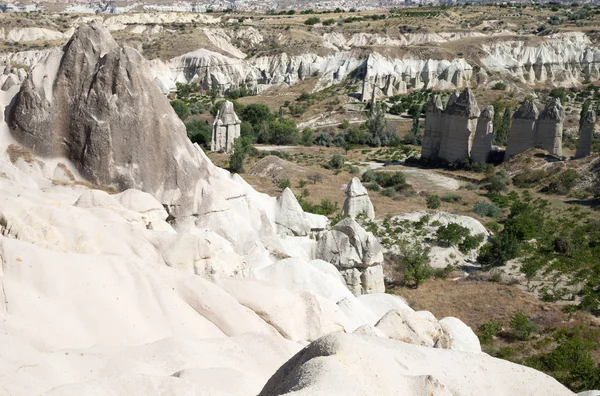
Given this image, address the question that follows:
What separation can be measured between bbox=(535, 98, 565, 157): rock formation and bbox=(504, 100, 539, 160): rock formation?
398 millimetres

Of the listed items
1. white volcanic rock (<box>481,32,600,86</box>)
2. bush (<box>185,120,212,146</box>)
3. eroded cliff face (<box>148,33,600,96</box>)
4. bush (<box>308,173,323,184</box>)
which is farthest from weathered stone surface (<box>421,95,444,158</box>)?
white volcanic rock (<box>481,32,600,86</box>)

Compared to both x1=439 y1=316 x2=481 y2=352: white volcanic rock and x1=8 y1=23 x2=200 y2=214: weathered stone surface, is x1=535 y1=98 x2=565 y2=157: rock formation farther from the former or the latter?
x1=8 y1=23 x2=200 y2=214: weathered stone surface

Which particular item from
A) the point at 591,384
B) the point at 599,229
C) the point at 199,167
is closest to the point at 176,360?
the point at 199,167

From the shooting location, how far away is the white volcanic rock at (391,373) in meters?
5.43

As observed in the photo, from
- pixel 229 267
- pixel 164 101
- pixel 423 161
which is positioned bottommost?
pixel 423 161

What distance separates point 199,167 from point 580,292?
572 inches

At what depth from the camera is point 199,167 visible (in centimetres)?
1650

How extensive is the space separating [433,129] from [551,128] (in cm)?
826

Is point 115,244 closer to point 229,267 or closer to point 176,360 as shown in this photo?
point 229,267

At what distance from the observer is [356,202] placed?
27922mm

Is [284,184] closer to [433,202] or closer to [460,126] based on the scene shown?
[433,202]

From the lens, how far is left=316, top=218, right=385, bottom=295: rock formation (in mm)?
19000

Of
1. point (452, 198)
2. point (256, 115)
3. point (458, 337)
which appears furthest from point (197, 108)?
point (458, 337)

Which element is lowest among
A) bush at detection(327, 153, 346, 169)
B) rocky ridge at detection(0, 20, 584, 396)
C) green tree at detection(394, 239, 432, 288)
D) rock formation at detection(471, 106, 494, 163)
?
bush at detection(327, 153, 346, 169)
